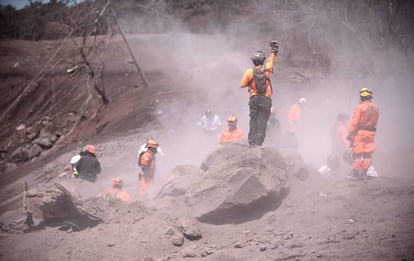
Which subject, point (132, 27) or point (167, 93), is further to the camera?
point (132, 27)

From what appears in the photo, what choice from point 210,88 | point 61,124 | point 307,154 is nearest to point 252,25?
point 210,88

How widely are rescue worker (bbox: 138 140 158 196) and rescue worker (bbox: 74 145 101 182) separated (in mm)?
1187

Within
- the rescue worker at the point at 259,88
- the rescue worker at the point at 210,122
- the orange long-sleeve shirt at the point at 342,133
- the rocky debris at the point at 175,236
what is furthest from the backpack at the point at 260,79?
the rescue worker at the point at 210,122

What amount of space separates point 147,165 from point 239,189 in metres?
2.48

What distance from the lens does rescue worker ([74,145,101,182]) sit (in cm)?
811

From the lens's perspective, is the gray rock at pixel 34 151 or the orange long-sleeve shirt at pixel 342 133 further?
the gray rock at pixel 34 151

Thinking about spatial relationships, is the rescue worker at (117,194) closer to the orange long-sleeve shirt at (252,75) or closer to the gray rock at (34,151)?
the orange long-sleeve shirt at (252,75)

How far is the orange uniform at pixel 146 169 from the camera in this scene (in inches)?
293

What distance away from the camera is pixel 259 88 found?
631 centimetres

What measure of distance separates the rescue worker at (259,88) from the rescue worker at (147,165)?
201cm

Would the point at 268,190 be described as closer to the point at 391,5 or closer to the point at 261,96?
the point at 261,96

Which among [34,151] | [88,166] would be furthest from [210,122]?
→ [34,151]

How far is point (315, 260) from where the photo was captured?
372cm

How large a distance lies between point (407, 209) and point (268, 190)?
175 cm
